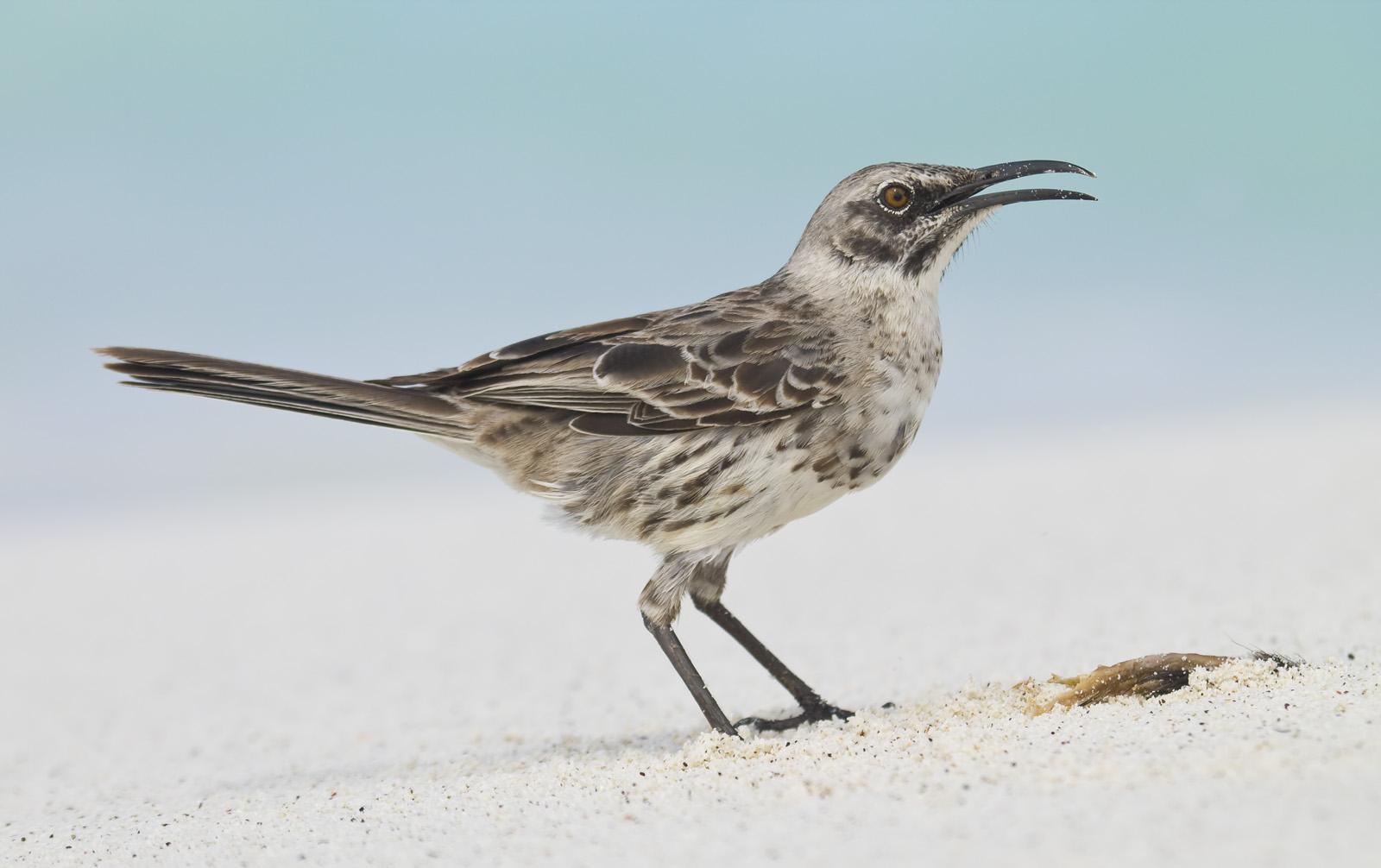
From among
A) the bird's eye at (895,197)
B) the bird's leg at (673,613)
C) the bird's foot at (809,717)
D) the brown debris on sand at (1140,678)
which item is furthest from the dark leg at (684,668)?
the bird's eye at (895,197)

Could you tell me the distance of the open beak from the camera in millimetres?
6375

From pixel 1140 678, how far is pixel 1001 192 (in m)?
2.38

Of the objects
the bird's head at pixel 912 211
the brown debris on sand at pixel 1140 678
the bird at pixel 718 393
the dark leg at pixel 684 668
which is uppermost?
the bird's head at pixel 912 211

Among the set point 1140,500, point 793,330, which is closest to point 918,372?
point 793,330

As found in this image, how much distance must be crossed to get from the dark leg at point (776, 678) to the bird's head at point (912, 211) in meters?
1.88

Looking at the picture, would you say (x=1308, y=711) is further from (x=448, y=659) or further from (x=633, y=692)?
(x=448, y=659)

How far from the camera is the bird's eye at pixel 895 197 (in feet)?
21.1

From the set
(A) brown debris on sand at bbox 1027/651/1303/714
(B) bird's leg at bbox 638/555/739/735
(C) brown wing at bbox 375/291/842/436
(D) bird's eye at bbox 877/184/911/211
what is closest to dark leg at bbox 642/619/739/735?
(B) bird's leg at bbox 638/555/739/735

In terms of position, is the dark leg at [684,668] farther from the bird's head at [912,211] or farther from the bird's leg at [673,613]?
the bird's head at [912,211]

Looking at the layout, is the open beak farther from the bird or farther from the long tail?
the long tail

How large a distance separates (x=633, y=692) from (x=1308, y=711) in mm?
4269

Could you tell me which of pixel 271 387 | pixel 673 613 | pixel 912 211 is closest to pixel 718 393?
pixel 673 613

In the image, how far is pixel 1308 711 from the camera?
193 inches

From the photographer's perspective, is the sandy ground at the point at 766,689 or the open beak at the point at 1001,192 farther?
the open beak at the point at 1001,192
